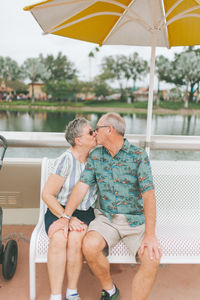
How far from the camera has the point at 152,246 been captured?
1.55m

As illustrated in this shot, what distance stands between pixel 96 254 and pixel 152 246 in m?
0.35

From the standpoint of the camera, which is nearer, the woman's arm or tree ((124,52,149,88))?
the woman's arm

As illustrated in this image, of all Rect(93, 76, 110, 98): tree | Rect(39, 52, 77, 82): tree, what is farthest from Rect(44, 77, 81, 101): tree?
Rect(93, 76, 110, 98): tree

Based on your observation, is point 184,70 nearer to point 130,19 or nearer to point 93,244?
point 130,19

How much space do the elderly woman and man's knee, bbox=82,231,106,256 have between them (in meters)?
0.04

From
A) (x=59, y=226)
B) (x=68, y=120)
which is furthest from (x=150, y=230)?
(x=68, y=120)

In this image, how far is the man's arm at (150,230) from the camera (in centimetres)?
154

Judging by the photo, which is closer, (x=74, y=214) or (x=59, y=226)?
(x=59, y=226)

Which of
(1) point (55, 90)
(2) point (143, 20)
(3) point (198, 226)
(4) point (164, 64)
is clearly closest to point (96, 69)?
(1) point (55, 90)

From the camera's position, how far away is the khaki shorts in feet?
5.34

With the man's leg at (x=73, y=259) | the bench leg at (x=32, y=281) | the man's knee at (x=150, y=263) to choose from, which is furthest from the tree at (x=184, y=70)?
the bench leg at (x=32, y=281)

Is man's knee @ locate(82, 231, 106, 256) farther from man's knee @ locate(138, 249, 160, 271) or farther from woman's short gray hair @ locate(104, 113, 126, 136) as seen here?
woman's short gray hair @ locate(104, 113, 126, 136)

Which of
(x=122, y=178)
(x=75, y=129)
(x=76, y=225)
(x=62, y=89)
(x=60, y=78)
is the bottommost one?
(x=76, y=225)

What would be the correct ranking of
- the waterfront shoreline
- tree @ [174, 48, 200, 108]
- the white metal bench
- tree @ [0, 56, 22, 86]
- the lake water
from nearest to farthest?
the white metal bench, the lake water, the waterfront shoreline, tree @ [0, 56, 22, 86], tree @ [174, 48, 200, 108]
